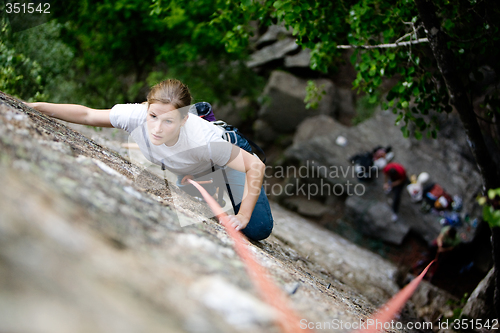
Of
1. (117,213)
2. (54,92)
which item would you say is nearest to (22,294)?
(117,213)

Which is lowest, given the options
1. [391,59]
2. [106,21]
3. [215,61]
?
[391,59]

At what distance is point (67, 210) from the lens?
120cm

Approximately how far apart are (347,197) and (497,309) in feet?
21.7

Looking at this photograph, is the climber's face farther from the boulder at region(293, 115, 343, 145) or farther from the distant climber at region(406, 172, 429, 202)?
the boulder at region(293, 115, 343, 145)

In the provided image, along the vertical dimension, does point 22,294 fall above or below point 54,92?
below

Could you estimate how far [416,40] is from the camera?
12.9 feet

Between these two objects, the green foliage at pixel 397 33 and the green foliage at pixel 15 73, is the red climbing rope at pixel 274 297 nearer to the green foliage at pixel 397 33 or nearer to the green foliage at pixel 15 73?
the green foliage at pixel 397 33

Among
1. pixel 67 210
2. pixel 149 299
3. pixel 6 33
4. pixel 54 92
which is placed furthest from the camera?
pixel 54 92

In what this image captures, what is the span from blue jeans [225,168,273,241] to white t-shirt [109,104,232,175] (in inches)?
20.0

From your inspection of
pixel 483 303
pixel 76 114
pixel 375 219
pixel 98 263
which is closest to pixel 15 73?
pixel 76 114

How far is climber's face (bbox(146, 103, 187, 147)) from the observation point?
2.69 metres

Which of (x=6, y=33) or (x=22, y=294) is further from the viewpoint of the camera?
(x=6, y=33)

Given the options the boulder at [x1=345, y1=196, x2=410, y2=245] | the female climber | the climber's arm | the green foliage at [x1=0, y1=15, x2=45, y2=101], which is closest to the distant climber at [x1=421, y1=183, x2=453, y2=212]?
the boulder at [x1=345, y1=196, x2=410, y2=245]

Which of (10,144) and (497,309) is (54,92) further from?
(497,309)
